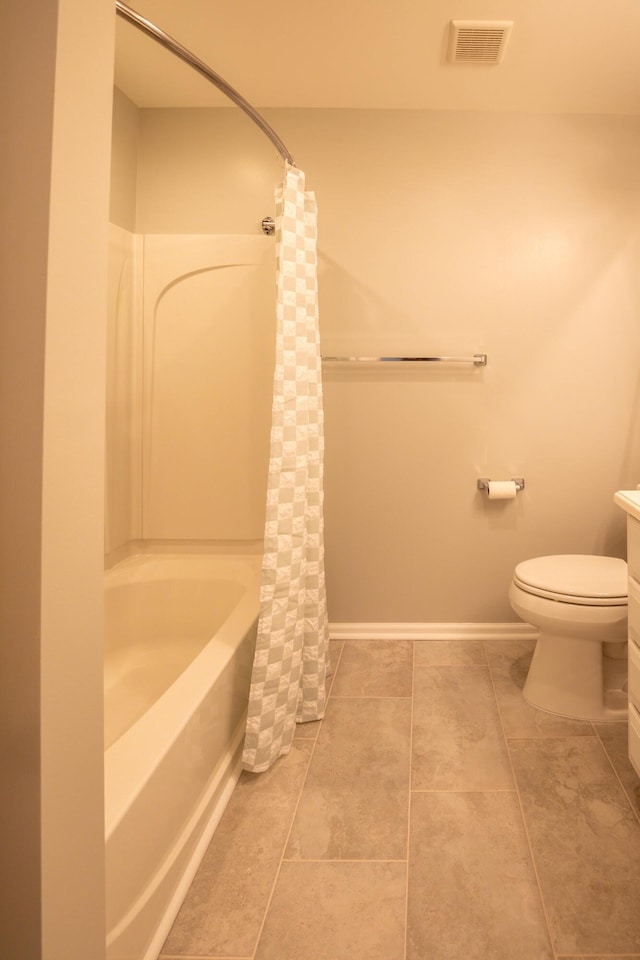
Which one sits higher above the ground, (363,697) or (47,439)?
(47,439)

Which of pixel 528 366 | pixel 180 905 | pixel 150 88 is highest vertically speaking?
pixel 150 88

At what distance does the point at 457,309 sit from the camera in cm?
220

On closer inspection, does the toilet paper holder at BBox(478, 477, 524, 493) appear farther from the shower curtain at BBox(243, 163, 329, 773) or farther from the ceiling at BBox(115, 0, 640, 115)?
the ceiling at BBox(115, 0, 640, 115)

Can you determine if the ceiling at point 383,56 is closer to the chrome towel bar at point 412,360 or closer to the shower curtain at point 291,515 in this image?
the shower curtain at point 291,515

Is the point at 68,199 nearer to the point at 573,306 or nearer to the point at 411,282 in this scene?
the point at 411,282

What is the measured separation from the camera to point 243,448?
2207 millimetres

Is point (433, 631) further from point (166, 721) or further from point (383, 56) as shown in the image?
point (383, 56)

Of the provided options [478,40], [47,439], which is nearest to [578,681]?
[47,439]

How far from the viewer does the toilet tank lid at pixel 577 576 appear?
66.2 inches

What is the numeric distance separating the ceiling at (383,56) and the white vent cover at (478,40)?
0.9 inches

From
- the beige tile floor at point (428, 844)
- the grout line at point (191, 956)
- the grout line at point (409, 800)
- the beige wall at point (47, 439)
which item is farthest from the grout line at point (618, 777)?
the beige wall at point (47, 439)

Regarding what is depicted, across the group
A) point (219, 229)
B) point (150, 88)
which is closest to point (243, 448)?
point (219, 229)

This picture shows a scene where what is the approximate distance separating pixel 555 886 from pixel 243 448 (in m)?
1.71

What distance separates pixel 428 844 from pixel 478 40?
2394mm
